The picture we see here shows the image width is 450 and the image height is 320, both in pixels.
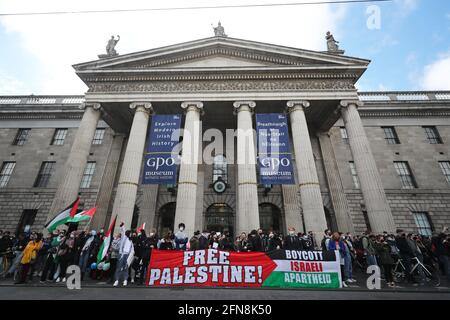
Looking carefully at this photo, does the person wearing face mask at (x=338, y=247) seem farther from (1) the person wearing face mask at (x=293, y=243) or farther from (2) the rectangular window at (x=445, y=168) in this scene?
(2) the rectangular window at (x=445, y=168)

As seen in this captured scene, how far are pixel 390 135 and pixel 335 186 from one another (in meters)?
8.58

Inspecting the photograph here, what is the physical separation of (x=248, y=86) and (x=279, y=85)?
227cm

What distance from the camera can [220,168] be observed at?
63.8 feet

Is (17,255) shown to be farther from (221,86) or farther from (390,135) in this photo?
(390,135)

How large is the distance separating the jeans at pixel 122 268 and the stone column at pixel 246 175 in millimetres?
6624

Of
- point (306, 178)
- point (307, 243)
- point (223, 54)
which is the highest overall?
point (223, 54)

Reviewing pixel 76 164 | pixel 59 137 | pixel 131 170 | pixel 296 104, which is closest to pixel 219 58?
pixel 296 104

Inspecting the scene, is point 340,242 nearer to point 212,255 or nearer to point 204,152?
point 212,255

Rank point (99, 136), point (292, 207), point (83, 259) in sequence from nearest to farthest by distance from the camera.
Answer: point (83, 259) < point (292, 207) < point (99, 136)

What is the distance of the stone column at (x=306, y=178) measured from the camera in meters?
12.8

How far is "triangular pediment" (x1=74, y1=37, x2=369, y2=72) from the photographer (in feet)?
53.7

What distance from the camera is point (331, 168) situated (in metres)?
18.1

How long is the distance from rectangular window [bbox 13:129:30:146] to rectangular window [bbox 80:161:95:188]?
7.57m

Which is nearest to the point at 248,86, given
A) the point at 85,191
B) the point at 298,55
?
the point at 298,55
